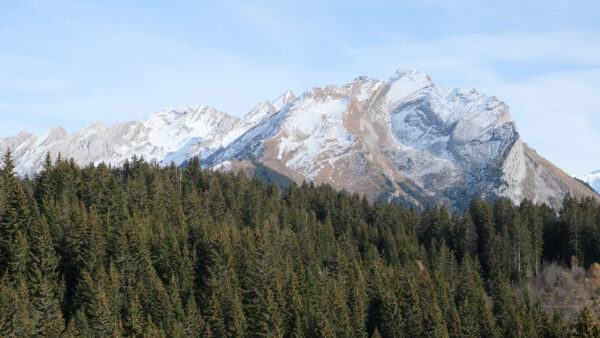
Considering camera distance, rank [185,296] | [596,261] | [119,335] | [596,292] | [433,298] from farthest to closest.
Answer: [596,261]
[596,292]
[433,298]
[185,296]
[119,335]

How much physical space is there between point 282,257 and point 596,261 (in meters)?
73.7

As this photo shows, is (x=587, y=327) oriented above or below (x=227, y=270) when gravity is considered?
below

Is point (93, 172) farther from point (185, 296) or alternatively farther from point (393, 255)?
point (393, 255)

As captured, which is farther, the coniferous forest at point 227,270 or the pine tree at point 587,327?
the coniferous forest at point 227,270

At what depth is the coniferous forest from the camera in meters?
78.4

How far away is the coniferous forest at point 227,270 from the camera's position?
7844 cm

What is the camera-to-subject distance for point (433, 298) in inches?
3762

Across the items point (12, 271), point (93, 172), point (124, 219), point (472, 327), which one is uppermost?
point (93, 172)

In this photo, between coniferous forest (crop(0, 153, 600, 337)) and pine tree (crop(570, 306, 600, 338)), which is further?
coniferous forest (crop(0, 153, 600, 337))

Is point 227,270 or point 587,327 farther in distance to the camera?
point 227,270

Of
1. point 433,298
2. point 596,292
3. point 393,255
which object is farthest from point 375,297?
point 596,292

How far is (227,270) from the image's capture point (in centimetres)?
9194

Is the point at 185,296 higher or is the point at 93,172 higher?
the point at 93,172

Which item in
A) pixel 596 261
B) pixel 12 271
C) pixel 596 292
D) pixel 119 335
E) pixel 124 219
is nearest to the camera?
pixel 119 335
